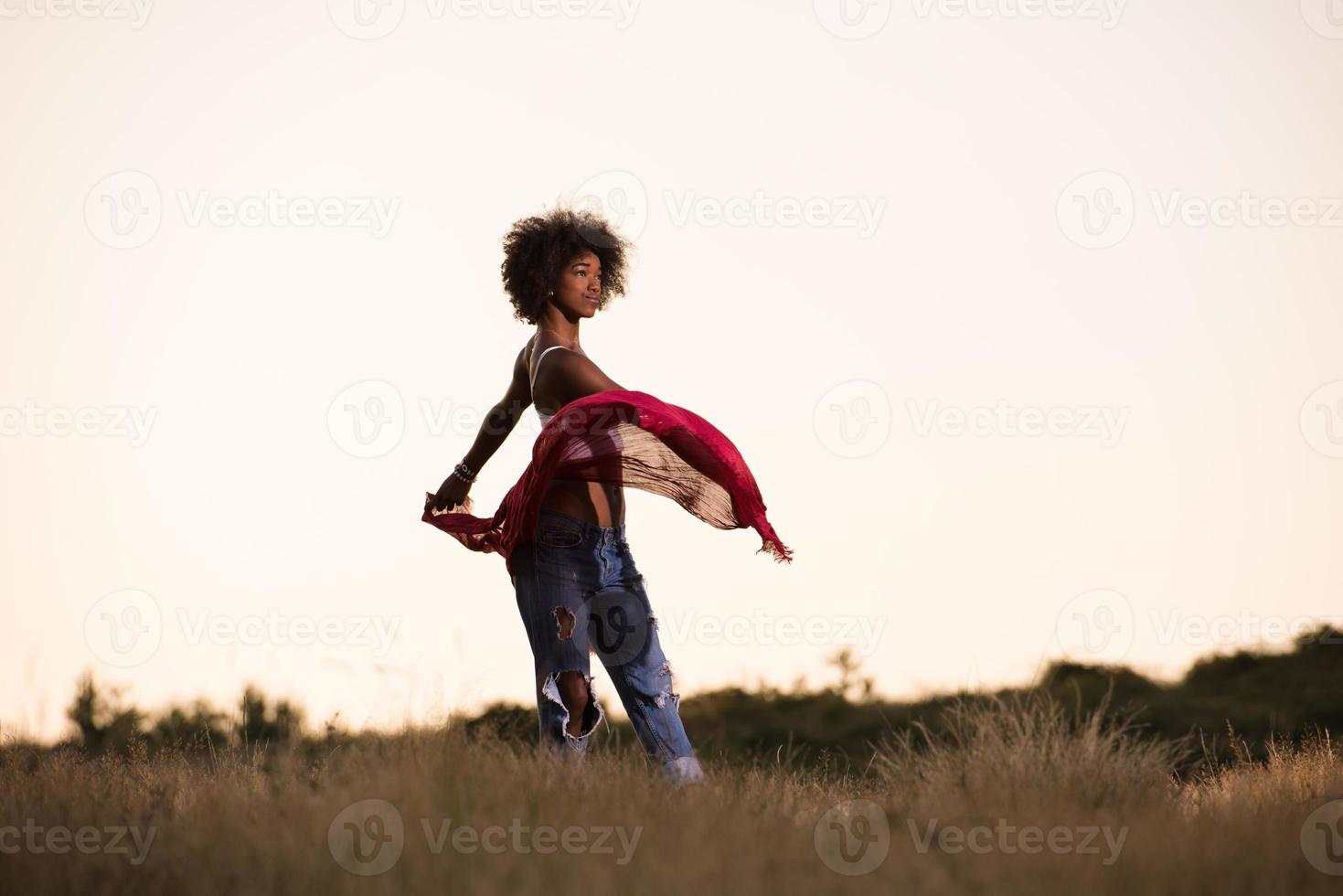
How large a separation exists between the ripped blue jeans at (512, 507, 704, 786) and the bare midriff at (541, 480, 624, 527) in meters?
0.03

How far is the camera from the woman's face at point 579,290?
5.84 meters

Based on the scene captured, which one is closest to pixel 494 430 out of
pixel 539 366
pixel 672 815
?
pixel 539 366

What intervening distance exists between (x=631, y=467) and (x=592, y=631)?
77 cm

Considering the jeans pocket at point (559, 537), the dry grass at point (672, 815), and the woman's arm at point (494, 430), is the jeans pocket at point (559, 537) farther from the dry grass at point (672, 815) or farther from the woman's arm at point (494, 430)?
the dry grass at point (672, 815)

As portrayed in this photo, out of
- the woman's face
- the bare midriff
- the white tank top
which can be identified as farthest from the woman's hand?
the woman's face

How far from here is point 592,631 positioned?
18.0 feet

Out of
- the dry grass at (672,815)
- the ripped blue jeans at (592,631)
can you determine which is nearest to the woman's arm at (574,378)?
the ripped blue jeans at (592,631)

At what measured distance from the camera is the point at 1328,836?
5281mm

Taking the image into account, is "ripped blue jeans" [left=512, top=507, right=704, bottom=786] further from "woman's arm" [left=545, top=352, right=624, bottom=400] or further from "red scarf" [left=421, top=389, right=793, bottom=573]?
"woman's arm" [left=545, top=352, right=624, bottom=400]

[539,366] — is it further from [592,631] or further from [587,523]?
[592,631]

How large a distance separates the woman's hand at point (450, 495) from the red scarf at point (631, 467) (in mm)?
39

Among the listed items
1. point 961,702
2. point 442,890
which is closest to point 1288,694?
point 961,702

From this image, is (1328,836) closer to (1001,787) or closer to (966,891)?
(1001,787)

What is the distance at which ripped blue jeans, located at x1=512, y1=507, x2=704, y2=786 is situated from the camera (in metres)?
5.41
